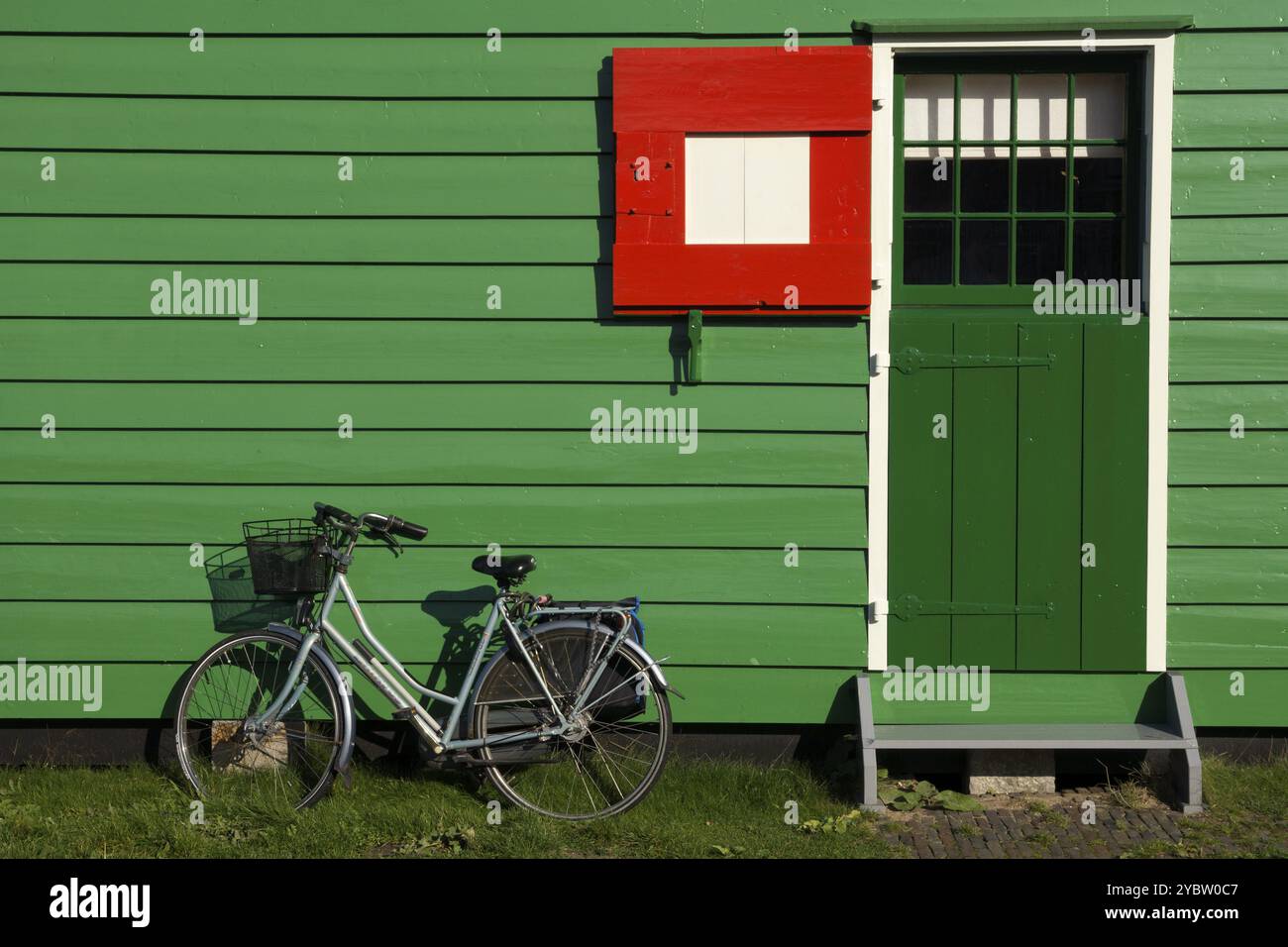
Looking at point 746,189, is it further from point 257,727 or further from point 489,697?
point 257,727

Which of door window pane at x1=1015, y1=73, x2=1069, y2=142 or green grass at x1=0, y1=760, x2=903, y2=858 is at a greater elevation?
door window pane at x1=1015, y1=73, x2=1069, y2=142


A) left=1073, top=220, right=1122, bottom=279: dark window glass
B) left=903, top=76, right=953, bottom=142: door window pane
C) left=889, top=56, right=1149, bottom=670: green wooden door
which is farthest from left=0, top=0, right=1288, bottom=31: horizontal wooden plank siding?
left=1073, top=220, right=1122, bottom=279: dark window glass

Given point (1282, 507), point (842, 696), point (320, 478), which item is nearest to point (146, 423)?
point (320, 478)

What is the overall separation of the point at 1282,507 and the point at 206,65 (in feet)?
15.4

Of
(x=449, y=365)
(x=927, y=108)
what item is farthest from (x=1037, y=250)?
(x=449, y=365)

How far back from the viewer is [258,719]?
5238mm

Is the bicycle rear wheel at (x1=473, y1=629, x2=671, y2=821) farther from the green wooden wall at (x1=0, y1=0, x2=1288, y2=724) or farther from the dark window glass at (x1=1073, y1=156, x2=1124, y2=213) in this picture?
the dark window glass at (x1=1073, y1=156, x2=1124, y2=213)

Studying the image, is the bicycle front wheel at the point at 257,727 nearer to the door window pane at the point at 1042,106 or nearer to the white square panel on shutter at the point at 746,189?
the white square panel on shutter at the point at 746,189

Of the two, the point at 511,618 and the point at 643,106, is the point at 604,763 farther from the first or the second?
the point at 643,106

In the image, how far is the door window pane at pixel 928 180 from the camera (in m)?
5.63

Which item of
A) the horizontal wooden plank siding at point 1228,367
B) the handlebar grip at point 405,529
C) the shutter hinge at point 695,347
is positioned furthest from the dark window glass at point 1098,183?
the handlebar grip at point 405,529

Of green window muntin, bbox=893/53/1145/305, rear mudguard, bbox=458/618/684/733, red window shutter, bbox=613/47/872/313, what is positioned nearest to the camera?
rear mudguard, bbox=458/618/684/733

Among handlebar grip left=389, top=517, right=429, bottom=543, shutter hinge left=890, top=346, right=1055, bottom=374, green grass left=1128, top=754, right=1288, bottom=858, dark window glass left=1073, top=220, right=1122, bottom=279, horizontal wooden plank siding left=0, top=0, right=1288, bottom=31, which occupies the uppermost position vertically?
horizontal wooden plank siding left=0, top=0, right=1288, bottom=31

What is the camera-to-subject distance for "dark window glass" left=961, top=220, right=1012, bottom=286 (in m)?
5.63
